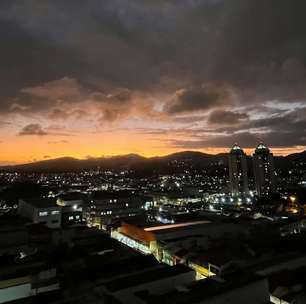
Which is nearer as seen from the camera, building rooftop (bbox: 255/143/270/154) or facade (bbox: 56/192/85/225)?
facade (bbox: 56/192/85/225)

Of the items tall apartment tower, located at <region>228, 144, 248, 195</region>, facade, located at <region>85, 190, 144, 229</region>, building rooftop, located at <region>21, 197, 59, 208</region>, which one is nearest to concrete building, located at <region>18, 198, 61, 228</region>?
building rooftop, located at <region>21, 197, 59, 208</region>

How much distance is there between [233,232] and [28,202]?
17800 mm

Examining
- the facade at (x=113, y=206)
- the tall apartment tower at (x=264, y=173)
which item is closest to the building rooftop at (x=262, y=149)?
the tall apartment tower at (x=264, y=173)

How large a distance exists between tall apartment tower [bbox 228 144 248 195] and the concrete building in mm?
31627

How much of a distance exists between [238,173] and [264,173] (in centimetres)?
430

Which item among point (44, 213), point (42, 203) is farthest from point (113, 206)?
point (44, 213)

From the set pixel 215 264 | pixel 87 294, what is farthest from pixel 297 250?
pixel 87 294

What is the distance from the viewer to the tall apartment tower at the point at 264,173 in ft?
148

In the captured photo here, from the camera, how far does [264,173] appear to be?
45.8 m

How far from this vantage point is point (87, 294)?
28.9 feet

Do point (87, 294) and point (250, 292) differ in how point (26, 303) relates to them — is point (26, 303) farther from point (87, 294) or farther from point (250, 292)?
point (250, 292)

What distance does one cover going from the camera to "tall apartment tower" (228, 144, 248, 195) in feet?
153

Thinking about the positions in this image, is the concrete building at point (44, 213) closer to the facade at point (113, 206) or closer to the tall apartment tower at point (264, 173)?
the facade at point (113, 206)

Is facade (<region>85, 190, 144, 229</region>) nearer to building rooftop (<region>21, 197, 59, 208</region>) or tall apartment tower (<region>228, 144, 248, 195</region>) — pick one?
building rooftop (<region>21, 197, 59, 208</region>)
